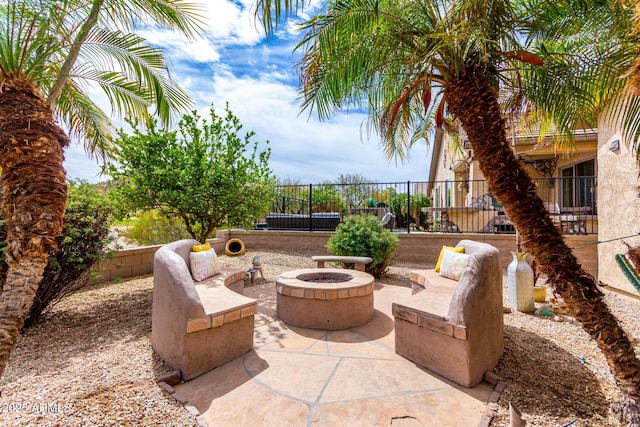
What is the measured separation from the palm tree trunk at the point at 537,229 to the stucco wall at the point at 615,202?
383 cm

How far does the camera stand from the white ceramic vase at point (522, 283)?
182 inches

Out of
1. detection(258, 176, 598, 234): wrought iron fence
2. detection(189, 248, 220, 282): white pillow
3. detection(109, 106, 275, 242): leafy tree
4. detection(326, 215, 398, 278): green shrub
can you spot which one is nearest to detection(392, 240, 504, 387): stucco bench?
detection(189, 248, 220, 282): white pillow

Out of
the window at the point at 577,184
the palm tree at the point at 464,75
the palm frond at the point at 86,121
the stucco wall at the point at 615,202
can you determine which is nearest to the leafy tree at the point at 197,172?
the palm frond at the point at 86,121

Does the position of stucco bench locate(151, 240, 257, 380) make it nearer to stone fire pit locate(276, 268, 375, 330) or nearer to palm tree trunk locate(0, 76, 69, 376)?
stone fire pit locate(276, 268, 375, 330)

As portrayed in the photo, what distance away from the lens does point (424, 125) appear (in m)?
5.15

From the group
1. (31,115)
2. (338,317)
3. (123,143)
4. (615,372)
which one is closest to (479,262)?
(615,372)

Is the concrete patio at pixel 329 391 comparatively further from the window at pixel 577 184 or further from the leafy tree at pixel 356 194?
the leafy tree at pixel 356 194

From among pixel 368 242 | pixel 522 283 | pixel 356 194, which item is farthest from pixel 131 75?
pixel 356 194

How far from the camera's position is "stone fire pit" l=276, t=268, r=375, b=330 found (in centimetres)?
390

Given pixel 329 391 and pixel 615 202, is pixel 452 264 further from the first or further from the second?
pixel 615 202

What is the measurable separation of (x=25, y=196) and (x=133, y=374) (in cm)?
196

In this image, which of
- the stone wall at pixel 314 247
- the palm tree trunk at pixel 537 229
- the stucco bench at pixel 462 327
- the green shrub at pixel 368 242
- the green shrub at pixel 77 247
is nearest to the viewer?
the palm tree trunk at pixel 537 229

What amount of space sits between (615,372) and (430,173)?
81.4 feet

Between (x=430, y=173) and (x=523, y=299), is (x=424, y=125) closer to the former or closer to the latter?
(x=523, y=299)
